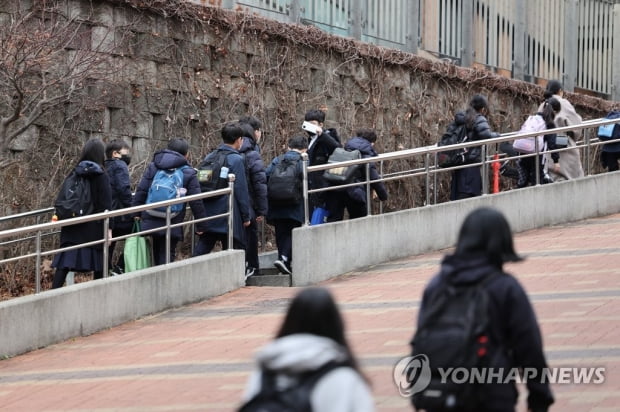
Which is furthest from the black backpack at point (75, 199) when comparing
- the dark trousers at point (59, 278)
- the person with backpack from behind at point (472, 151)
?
the person with backpack from behind at point (472, 151)

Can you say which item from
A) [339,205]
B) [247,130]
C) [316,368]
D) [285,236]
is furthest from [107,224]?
[316,368]

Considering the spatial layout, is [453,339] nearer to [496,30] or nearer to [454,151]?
[454,151]

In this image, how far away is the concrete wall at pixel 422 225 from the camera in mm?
15273

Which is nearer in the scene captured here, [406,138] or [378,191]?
[378,191]

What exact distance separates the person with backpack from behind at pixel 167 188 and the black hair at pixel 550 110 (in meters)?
6.57

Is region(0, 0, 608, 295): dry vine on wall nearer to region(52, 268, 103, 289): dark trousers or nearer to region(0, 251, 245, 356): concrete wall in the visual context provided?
region(52, 268, 103, 289): dark trousers

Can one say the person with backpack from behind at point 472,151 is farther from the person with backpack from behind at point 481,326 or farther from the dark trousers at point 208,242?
the person with backpack from behind at point 481,326

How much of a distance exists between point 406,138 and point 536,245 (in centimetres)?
586

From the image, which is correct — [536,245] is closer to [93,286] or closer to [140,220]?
[140,220]

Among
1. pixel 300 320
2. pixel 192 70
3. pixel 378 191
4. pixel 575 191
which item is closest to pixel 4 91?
pixel 192 70

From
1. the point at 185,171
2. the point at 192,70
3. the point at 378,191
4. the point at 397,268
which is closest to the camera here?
the point at 185,171

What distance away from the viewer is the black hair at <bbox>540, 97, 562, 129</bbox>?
19.5m

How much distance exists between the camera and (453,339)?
19.0 feet

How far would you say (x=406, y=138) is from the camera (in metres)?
22.0
